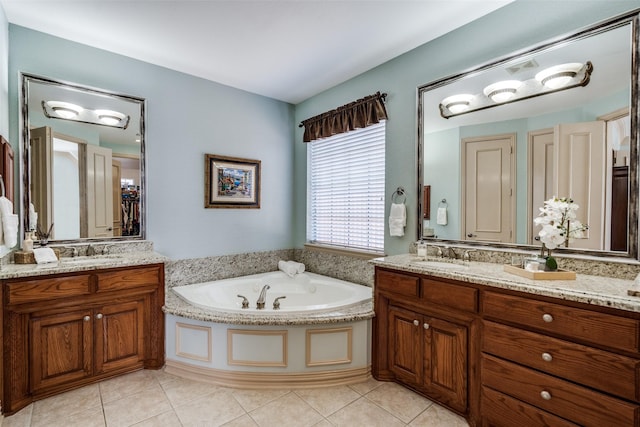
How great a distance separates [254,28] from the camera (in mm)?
2350

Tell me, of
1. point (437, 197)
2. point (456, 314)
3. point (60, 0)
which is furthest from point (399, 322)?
point (60, 0)

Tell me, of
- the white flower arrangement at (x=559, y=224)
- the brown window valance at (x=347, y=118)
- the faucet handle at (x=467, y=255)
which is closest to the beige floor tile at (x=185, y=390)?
the faucet handle at (x=467, y=255)

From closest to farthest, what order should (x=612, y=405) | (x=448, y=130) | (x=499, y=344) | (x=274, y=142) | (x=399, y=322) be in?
(x=612, y=405), (x=499, y=344), (x=399, y=322), (x=448, y=130), (x=274, y=142)

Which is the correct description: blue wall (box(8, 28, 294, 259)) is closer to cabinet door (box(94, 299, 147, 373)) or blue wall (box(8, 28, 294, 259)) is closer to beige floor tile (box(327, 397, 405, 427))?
cabinet door (box(94, 299, 147, 373))

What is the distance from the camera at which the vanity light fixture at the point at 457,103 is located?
233cm

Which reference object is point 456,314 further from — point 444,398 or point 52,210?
point 52,210

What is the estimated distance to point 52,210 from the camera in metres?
2.45

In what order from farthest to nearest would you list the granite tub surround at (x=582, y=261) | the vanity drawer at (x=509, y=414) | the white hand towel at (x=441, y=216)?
the white hand towel at (x=441, y=216)
the granite tub surround at (x=582, y=261)
the vanity drawer at (x=509, y=414)

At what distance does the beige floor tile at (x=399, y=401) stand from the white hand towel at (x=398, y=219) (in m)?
1.19

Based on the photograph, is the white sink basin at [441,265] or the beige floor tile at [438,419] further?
the white sink basin at [441,265]

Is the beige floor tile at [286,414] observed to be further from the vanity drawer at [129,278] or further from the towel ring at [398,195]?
the towel ring at [398,195]

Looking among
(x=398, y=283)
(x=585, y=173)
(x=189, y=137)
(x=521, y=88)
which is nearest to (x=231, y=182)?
(x=189, y=137)

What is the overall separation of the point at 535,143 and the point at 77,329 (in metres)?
3.36

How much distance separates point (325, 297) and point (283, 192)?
1.45m
